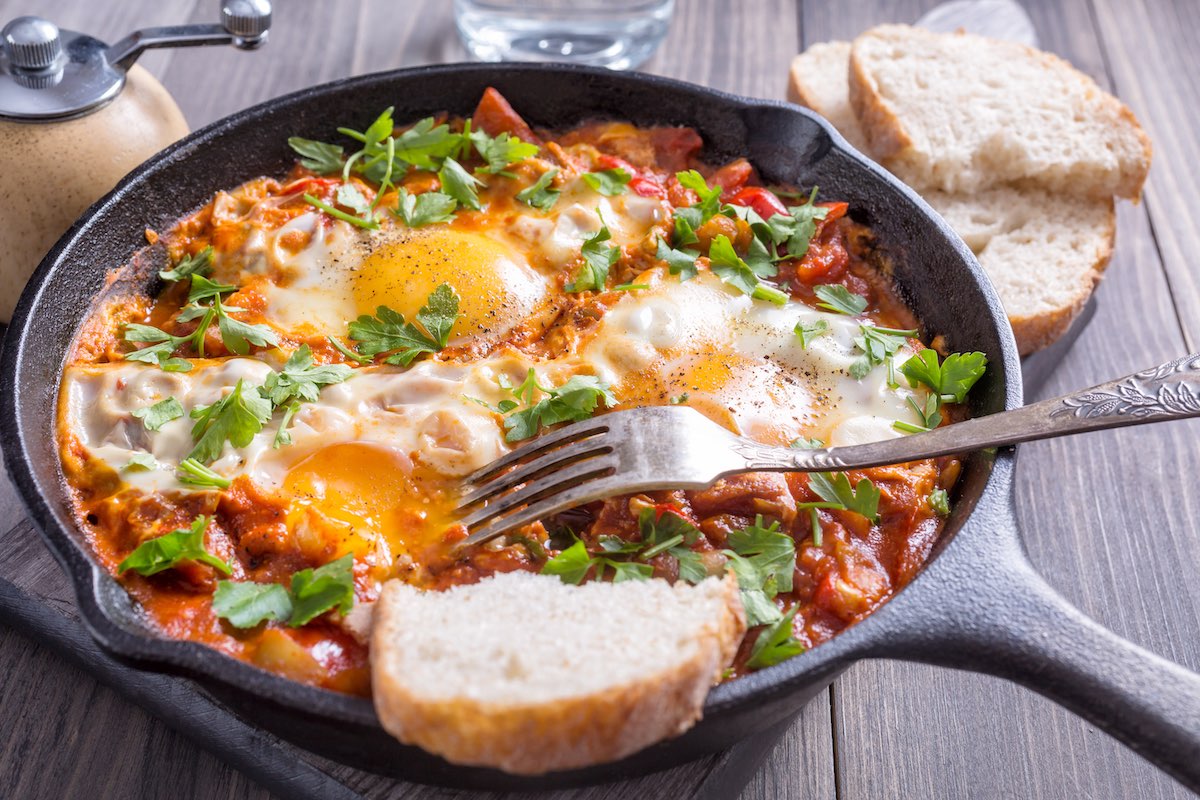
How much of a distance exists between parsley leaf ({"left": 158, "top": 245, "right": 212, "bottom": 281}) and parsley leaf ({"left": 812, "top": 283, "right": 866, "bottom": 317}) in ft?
6.88

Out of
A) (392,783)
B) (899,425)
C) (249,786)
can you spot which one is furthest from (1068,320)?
(249,786)

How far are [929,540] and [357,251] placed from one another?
211 cm

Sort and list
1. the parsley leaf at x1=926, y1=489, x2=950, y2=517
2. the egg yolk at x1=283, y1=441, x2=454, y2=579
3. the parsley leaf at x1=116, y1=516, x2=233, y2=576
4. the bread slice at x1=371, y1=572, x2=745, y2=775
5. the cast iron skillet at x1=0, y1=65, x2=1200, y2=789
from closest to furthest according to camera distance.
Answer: the bread slice at x1=371, y1=572, x2=745, y2=775 < the cast iron skillet at x1=0, y1=65, x2=1200, y2=789 < the parsley leaf at x1=116, y1=516, x2=233, y2=576 < the egg yolk at x1=283, y1=441, x2=454, y2=579 < the parsley leaf at x1=926, y1=489, x2=950, y2=517

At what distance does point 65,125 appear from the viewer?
12.9ft

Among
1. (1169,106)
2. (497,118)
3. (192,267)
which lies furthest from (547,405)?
(1169,106)

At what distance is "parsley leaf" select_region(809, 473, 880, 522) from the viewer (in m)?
3.01

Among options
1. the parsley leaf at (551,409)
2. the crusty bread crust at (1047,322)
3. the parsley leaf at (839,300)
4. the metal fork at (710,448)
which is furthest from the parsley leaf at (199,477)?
the crusty bread crust at (1047,322)

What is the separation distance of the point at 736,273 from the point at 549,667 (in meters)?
1.78

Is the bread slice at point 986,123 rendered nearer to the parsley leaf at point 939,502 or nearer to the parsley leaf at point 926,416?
the parsley leaf at point 926,416

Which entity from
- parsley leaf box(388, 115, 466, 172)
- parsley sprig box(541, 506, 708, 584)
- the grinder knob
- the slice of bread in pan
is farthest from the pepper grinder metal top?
the slice of bread in pan

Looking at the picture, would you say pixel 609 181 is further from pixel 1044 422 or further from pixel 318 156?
pixel 1044 422

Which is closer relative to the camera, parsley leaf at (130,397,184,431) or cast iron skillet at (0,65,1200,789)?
cast iron skillet at (0,65,1200,789)

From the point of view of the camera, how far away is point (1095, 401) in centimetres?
279

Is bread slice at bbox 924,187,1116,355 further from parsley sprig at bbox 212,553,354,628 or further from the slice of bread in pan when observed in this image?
parsley sprig at bbox 212,553,354,628
